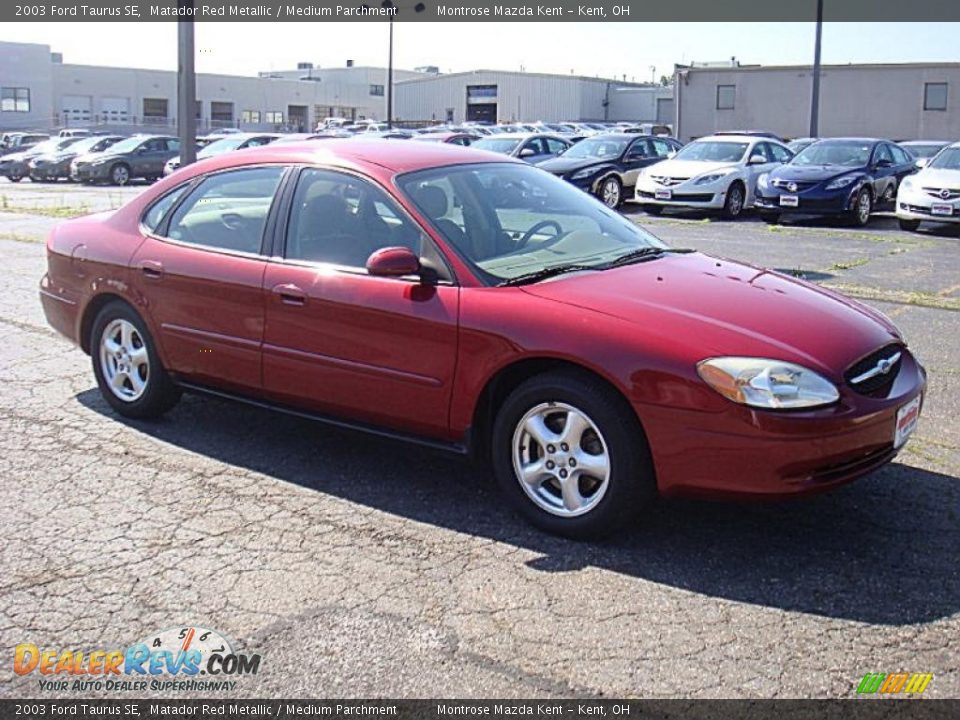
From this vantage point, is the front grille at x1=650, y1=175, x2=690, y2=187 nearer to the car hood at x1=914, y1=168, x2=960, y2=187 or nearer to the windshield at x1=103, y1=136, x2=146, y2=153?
the car hood at x1=914, y1=168, x2=960, y2=187

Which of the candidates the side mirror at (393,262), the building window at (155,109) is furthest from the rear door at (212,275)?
the building window at (155,109)

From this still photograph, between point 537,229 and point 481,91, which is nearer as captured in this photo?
point 537,229

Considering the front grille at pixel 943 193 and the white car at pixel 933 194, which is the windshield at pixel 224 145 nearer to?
the white car at pixel 933 194

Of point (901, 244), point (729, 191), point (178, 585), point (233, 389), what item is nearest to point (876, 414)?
point (178, 585)

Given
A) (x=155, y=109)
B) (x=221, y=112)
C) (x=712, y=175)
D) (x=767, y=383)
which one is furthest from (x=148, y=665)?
(x=221, y=112)

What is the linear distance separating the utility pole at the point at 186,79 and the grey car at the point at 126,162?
16.8m

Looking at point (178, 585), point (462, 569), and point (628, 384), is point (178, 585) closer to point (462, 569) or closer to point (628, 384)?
point (462, 569)

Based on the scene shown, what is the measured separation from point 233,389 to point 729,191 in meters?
15.1

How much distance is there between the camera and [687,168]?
19.5m

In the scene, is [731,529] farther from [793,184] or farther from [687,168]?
[687,168]

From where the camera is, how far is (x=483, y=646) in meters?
3.45

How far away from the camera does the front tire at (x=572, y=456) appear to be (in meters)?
4.10

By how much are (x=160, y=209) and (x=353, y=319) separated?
176cm

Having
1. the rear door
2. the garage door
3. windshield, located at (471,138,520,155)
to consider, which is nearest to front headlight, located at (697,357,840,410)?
the rear door
